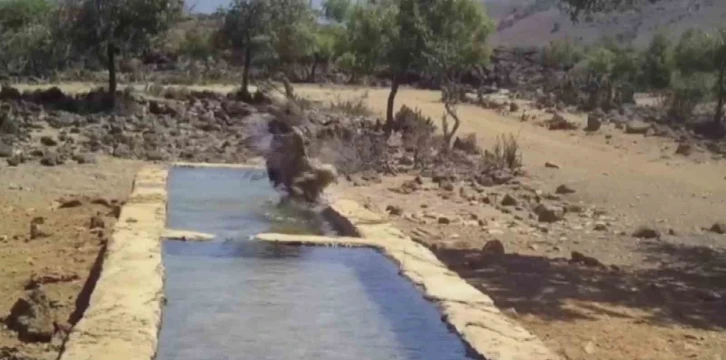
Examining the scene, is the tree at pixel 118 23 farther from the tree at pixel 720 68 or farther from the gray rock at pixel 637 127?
the tree at pixel 720 68

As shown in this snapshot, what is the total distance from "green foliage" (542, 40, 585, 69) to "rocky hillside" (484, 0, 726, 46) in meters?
1.73

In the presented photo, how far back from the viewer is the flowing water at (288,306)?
23.1ft

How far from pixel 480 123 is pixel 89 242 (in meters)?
23.4

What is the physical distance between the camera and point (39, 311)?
26.7 ft

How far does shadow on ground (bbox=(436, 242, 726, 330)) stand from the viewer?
9.77 m

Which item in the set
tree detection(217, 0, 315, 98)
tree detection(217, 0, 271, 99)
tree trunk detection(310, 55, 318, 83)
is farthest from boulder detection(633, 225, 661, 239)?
tree trunk detection(310, 55, 318, 83)

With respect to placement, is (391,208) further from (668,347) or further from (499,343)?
(499,343)

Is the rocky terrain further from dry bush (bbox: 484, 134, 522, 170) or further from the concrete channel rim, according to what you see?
the concrete channel rim

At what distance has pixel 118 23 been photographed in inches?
1190

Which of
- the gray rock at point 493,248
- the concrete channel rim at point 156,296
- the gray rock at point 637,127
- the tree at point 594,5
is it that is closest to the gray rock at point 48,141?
the concrete channel rim at point 156,296

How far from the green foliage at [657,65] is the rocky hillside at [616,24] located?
513cm

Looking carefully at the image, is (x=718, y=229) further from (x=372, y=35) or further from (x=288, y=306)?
(x=372, y=35)

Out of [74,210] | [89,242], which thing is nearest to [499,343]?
[89,242]

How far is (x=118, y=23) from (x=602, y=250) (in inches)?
760
